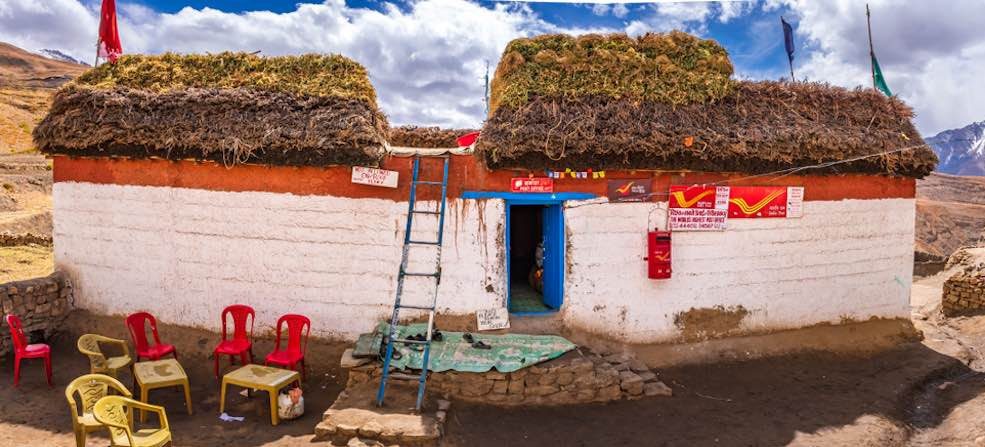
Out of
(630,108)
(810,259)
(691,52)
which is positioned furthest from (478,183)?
(810,259)

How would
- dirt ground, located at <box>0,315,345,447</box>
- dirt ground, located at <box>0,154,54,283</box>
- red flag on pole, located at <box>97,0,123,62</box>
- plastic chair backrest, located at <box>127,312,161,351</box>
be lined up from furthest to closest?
1. dirt ground, located at <box>0,154,54,283</box>
2. red flag on pole, located at <box>97,0,123,62</box>
3. plastic chair backrest, located at <box>127,312,161,351</box>
4. dirt ground, located at <box>0,315,345,447</box>

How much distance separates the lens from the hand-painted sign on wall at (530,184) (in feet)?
25.7

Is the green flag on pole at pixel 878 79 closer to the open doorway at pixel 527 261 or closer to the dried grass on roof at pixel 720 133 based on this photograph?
the dried grass on roof at pixel 720 133

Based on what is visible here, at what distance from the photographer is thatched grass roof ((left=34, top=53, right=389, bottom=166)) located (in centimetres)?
778

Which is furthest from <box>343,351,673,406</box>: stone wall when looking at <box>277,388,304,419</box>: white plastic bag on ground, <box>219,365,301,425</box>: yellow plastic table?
<box>219,365,301,425</box>: yellow plastic table

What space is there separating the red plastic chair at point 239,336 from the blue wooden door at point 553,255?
4.16 metres

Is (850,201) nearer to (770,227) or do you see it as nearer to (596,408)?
(770,227)

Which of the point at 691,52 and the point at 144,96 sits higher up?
the point at 691,52

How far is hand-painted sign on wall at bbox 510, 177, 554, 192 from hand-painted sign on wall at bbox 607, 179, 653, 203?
899 millimetres

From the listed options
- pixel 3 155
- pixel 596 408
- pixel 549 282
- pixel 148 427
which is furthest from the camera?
pixel 3 155

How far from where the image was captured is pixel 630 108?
8.29 meters

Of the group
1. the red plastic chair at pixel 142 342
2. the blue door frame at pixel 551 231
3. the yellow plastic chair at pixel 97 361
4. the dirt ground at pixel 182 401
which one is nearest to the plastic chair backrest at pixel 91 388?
the dirt ground at pixel 182 401

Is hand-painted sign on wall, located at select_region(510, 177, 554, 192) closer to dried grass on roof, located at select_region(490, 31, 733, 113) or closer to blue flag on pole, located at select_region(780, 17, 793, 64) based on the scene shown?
dried grass on roof, located at select_region(490, 31, 733, 113)

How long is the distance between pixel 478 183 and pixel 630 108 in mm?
2484
